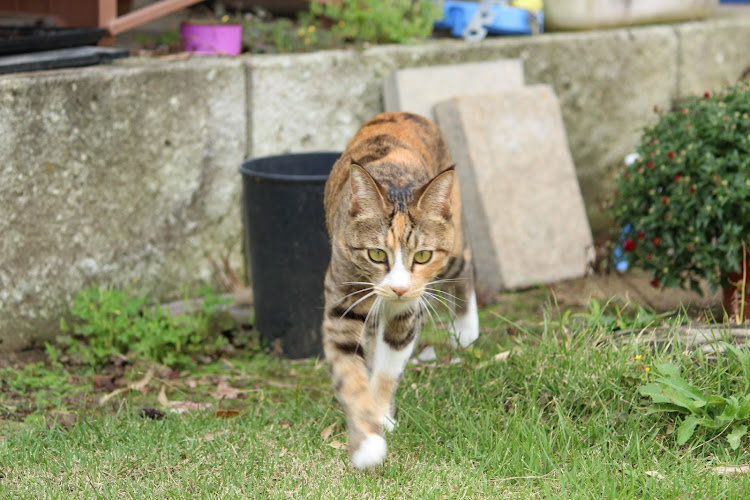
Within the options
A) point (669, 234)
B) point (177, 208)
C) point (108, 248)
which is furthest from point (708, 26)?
point (108, 248)

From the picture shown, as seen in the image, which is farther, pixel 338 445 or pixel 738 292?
pixel 738 292

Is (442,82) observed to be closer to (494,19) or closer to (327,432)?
(494,19)

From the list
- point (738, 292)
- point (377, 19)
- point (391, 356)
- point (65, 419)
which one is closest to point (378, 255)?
point (391, 356)

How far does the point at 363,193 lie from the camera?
10.5 ft

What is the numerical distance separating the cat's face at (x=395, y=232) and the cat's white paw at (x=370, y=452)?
0.51m

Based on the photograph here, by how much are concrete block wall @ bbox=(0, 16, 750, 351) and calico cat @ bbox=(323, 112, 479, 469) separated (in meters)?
1.63

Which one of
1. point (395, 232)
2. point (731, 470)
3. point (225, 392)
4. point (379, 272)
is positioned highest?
point (395, 232)

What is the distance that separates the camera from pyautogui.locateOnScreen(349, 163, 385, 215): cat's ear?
3152mm

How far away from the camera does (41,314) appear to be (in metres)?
4.67

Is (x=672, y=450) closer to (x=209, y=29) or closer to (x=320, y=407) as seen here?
(x=320, y=407)

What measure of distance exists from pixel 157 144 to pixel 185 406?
1.69m

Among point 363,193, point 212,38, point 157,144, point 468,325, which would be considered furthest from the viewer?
point 212,38

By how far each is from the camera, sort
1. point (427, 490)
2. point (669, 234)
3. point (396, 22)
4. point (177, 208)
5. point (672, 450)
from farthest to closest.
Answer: point (396, 22) < point (177, 208) < point (669, 234) < point (672, 450) < point (427, 490)

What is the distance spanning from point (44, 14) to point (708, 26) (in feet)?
17.2
